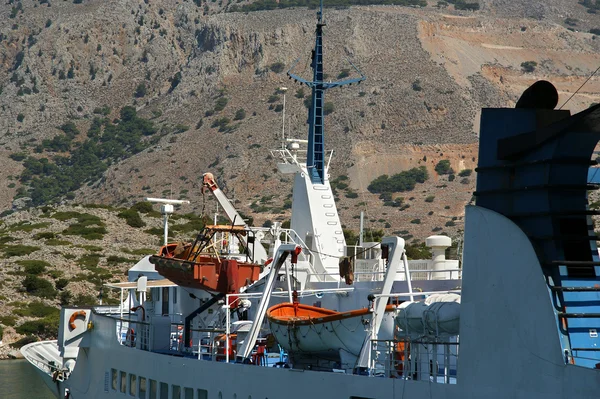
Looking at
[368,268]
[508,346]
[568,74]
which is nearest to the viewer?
[508,346]

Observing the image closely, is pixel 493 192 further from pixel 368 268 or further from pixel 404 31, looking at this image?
pixel 404 31

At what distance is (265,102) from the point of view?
566 feet

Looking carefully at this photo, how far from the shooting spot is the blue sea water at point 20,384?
140 ft

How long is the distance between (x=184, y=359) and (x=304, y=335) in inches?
167

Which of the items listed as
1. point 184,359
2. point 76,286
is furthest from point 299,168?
point 76,286

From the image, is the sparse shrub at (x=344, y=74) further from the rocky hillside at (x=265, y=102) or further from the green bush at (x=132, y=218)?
the green bush at (x=132, y=218)

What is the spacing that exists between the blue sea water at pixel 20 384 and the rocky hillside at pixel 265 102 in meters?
70.3

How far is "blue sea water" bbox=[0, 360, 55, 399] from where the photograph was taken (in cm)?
4261

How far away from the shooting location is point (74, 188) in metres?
168

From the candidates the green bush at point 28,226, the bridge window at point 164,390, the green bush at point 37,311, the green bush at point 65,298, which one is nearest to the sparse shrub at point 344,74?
the green bush at point 28,226

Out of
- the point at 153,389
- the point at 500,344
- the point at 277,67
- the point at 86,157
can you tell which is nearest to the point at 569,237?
the point at 500,344

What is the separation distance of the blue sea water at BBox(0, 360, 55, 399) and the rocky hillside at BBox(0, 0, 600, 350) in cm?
7032

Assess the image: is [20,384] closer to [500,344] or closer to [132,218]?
[500,344]

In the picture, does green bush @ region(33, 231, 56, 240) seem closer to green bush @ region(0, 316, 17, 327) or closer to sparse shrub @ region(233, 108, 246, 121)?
green bush @ region(0, 316, 17, 327)
